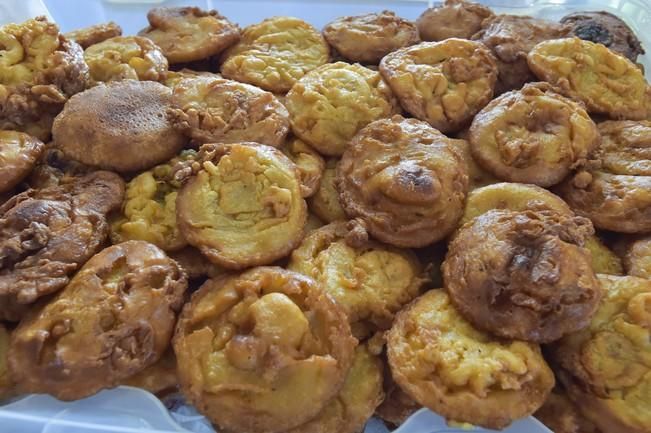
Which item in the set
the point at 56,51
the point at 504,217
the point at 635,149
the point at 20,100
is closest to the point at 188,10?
the point at 56,51

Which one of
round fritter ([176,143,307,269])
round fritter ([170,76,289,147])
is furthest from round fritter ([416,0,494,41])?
round fritter ([176,143,307,269])

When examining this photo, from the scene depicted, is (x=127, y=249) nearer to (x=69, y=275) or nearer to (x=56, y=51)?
(x=69, y=275)

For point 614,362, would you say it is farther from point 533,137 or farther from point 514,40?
point 514,40

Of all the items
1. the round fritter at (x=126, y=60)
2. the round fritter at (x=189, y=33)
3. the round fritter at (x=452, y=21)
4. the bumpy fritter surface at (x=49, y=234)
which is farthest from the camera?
the round fritter at (x=452, y=21)

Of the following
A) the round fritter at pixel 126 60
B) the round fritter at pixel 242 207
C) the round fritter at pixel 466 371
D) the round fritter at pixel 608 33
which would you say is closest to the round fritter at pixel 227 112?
the round fritter at pixel 242 207

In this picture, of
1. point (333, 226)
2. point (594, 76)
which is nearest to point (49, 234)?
point (333, 226)

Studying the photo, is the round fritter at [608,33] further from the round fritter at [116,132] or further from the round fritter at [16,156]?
the round fritter at [16,156]
